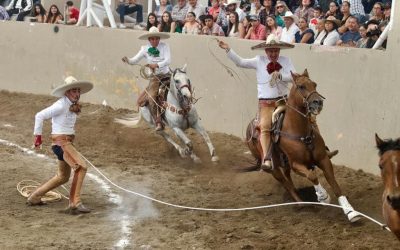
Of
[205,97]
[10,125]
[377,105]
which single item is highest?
[377,105]

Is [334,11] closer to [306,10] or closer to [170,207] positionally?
[306,10]

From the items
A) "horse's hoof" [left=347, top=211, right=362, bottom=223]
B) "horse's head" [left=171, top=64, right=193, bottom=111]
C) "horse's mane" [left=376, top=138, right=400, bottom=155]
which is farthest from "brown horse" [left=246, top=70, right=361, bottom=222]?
"horse's head" [left=171, top=64, right=193, bottom=111]

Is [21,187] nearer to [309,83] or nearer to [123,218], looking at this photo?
[123,218]

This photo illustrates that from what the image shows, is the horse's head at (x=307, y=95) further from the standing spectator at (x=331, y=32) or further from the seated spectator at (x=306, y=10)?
the seated spectator at (x=306, y=10)

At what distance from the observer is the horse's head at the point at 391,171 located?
6.42m

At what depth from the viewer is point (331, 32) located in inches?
527

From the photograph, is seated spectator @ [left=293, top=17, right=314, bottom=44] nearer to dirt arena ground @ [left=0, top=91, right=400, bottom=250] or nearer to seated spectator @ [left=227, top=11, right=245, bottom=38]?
seated spectator @ [left=227, top=11, right=245, bottom=38]

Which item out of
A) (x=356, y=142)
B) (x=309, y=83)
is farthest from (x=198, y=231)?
(x=356, y=142)

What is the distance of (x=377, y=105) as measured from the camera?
11.8 metres

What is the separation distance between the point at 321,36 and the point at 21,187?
228 inches

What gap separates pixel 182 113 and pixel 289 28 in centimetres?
263

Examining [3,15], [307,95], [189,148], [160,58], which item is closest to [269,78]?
[307,95]

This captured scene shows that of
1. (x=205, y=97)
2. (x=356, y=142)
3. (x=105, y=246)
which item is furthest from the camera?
(x=205, y=97)

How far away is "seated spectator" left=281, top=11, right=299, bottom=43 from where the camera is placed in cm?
1430
